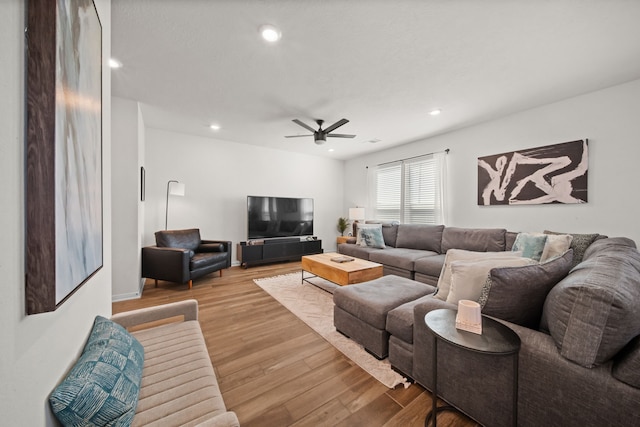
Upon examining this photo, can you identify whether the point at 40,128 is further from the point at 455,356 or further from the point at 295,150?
the point at 295,150

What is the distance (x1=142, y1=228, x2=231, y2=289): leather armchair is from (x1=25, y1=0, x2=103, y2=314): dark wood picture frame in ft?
8.73

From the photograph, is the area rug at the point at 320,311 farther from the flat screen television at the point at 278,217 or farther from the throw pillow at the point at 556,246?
the throw pillow at the point at 556,246

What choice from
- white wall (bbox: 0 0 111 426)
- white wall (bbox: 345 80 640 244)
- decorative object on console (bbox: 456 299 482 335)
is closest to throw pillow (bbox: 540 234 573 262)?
white wall (bbox: 345 80 640 244)

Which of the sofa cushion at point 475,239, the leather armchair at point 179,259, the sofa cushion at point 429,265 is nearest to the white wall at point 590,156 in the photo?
the sofa cushion at point 475,239

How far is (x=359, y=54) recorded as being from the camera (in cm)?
216

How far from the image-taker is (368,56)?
7.16ft

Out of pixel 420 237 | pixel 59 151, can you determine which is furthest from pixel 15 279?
pixel 420 237

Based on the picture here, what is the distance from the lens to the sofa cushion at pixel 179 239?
12.2ft

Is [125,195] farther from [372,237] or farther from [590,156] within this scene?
[590,156]

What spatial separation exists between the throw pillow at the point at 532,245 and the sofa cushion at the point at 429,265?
3.00ft

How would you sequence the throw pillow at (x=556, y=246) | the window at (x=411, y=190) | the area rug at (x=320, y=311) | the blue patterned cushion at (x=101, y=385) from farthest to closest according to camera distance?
1. the window at (x=411, y=190)
2. the throw pillow at (x=556, y=246)
3. the area rug at (x=320, y=311)
4. the blue patterned cushion at (x=101, y=385)

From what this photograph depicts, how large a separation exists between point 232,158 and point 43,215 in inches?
187

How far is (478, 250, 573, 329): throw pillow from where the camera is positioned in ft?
3.97

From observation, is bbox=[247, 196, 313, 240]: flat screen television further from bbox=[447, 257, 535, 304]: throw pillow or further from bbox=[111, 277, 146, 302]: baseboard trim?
bbox=[447, 257, 535, 304]: throw pillow
